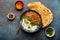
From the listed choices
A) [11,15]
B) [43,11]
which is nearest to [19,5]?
[11,15]

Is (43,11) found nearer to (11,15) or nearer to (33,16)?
(33,16)

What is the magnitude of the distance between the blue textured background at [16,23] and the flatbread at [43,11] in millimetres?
51

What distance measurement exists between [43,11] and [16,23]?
357 mm

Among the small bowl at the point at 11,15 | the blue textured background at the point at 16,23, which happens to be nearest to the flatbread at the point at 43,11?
the blue textured background at the point at 16,23

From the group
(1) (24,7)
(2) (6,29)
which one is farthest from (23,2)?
(2) (6,29)

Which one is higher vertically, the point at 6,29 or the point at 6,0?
the point at 6,0

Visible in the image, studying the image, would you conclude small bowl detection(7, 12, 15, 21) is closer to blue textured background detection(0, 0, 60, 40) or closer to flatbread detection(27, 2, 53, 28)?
blue textured background detection(0, 0, 60, 40)

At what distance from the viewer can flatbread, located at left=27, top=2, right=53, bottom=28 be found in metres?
2.55

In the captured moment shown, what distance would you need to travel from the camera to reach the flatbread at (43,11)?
8.38ft

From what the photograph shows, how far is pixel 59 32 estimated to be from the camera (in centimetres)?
257

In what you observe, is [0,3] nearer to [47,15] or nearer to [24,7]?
[24,7]

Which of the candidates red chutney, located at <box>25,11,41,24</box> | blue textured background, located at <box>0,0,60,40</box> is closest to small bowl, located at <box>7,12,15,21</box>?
blue textured background, located at <box>0,0,60,40</box>

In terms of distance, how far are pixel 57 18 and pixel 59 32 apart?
17 cm

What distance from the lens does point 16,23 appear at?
8.51 feet
